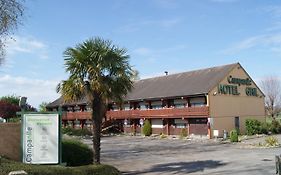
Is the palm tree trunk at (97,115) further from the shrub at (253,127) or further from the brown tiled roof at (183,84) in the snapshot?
the shrub at (253,127)

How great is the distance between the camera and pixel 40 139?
52.0 ft

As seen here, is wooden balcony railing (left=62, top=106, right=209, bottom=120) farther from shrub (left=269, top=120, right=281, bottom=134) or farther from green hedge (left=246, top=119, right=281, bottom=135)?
shrub (left=269, top=120, right=281, bottom=134)

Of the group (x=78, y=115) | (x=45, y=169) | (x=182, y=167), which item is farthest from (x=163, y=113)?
(x=45, y=169)

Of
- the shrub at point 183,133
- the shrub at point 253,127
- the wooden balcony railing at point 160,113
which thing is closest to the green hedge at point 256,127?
the shrub at point 253,127

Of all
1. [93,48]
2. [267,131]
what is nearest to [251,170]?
[93,48]

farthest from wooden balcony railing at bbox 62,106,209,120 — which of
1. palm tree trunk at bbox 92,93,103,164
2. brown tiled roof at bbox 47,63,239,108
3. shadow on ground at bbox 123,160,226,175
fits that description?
palm tree trunk at bbox 92,93,103,164

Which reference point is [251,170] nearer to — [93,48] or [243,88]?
[93,48]

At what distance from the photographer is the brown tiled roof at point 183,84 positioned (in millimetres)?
47969

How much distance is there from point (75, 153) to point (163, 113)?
105 ft

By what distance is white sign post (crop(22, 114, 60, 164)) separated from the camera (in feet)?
51.2

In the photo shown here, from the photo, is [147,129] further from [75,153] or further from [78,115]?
[75,153]

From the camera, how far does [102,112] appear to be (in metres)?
19.2

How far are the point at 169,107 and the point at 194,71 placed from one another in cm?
671

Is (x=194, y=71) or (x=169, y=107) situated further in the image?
(x=194, y=71)
